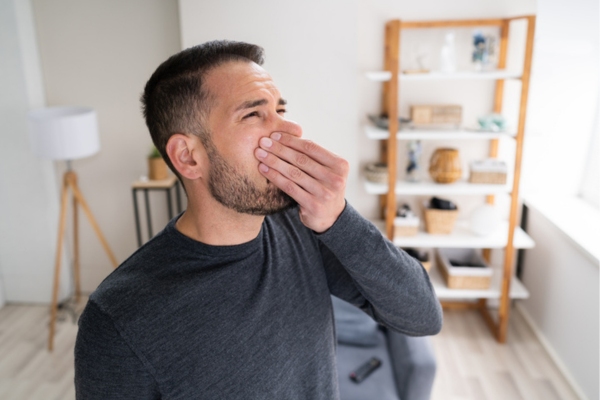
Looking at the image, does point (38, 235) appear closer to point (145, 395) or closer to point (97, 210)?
point (97, 210)

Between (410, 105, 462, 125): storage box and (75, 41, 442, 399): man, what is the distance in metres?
1.92

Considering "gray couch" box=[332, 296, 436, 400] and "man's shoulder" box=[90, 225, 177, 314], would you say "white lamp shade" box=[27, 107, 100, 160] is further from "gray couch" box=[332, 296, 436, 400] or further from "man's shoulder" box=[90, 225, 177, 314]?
"man's shoulder" box=[90, 225, 177, 314]

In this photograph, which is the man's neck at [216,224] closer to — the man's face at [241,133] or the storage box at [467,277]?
the man's face at [241,133]

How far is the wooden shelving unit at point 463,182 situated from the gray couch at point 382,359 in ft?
2.17

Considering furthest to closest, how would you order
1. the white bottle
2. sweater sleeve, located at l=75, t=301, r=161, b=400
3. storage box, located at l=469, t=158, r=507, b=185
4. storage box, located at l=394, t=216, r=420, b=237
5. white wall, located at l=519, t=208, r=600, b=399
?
storage box, located at l=394, t=216, r=420, b=237 → storage box, located at l=469, t=158, r=507, b=185 → the white bottle → white wall, located at l=519, t=208, r=600, b=399 → sweater sleeve, located at l=75, t=301, r=161, b=400

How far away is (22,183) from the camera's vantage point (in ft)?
11.3

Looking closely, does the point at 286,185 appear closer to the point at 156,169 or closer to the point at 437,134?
the point at 437,134

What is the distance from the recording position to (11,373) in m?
2.93

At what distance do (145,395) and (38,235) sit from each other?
9.70 feet

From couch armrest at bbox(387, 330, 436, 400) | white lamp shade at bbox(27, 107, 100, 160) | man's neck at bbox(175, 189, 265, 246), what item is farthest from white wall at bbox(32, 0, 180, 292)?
man's neck at bbox(175, 189, 265, 246)

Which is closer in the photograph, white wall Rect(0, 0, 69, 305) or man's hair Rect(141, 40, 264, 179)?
man's hair Rect(141, 40, 264, 179)

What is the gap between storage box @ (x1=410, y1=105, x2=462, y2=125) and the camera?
2.96 metres

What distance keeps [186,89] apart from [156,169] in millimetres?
2228

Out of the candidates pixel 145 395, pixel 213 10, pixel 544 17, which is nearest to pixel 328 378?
pixel 145 395
